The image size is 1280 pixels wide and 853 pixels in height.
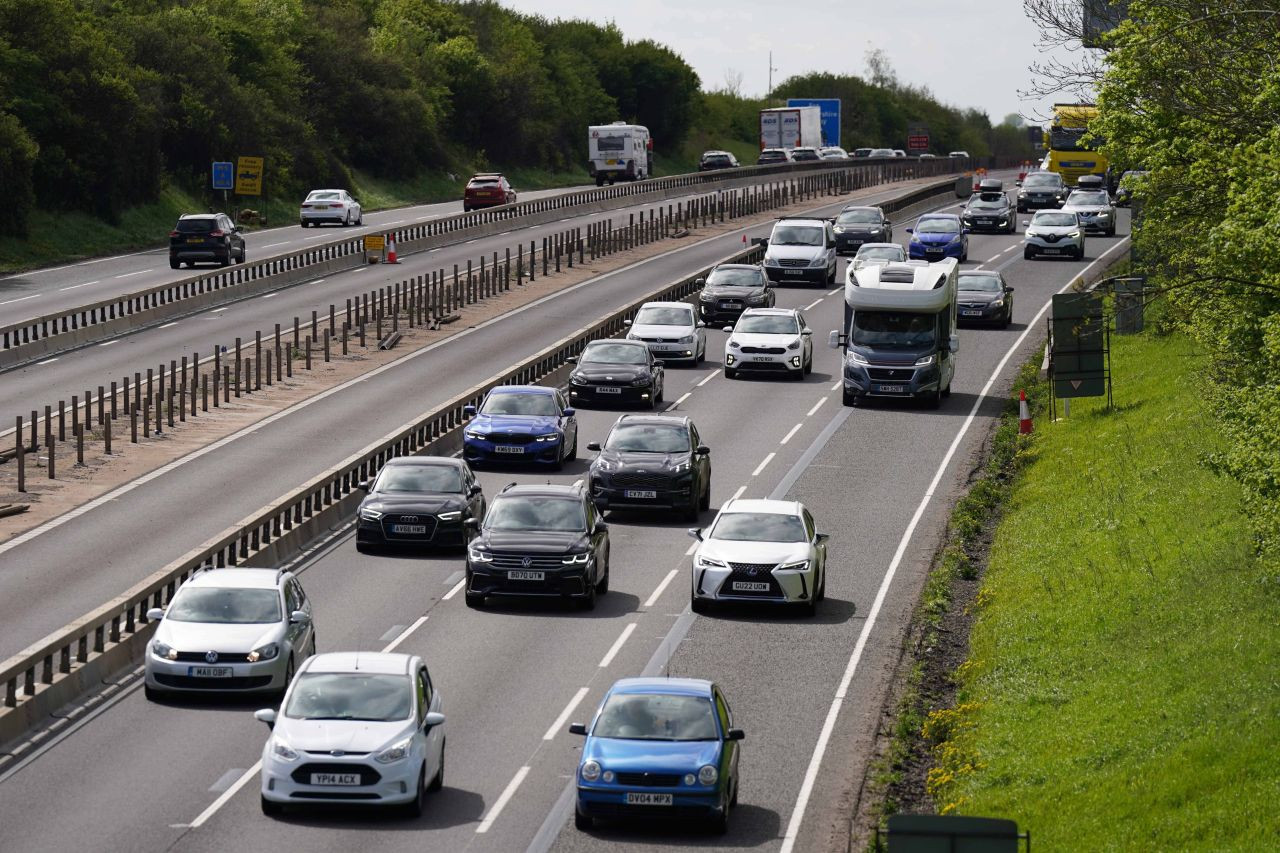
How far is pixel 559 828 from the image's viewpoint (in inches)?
755

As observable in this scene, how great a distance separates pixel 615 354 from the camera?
46.8 metres

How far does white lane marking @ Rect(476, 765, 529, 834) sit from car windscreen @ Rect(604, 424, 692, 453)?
14570 mm

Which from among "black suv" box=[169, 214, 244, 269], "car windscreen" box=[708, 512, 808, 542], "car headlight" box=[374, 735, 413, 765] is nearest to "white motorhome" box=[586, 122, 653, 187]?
"black suv" box=[169, 214, 244, 269]

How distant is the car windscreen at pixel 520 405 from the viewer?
39750mm

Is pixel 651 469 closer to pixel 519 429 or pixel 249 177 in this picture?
pixel 519 429

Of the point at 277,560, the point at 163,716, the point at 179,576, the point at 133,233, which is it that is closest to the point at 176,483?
the point at 277,560

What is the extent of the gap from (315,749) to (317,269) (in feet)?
168

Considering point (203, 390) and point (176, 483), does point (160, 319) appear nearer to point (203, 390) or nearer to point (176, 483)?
point (203, 390)

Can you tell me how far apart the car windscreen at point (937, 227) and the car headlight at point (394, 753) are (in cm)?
5655

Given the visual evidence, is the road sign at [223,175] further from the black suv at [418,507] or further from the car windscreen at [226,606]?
the car windscreen at [226,606]

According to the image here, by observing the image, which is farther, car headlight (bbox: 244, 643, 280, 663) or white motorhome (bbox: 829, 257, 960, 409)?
white motorhome (bbox: 829, 257, 960, 409)

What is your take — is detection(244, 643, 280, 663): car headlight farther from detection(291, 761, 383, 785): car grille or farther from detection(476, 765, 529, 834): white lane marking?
detection(291, 761, 383, 785): car grille

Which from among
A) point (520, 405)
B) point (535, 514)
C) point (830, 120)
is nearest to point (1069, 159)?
point (830, 120)

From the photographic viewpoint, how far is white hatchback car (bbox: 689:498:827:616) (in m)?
28.2
